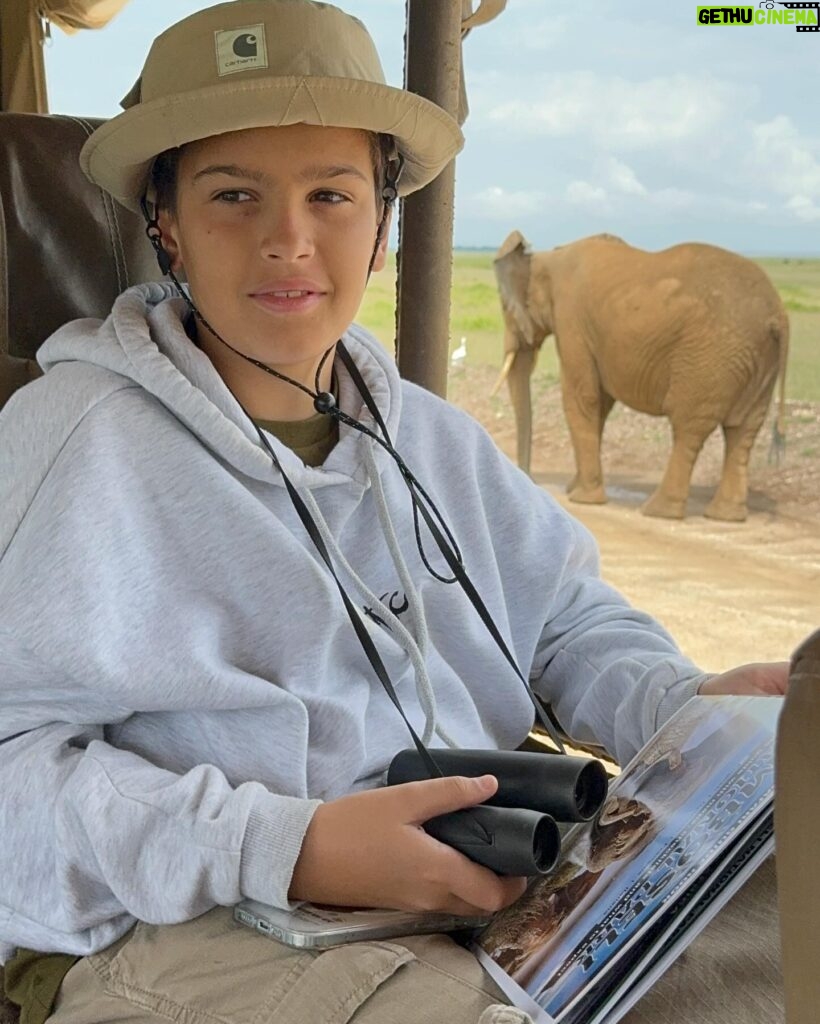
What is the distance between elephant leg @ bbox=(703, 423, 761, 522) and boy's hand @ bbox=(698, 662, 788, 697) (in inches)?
131

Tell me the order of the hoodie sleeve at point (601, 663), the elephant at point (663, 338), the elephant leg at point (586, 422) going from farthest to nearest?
the elephant leg at point (586, 422), the elephant at point (663, 338), the hoodie sleeve at point (601, 663)

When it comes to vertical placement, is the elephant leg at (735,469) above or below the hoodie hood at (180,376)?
below

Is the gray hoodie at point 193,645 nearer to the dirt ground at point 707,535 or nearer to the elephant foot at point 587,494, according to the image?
the dirt ground at point 707,535

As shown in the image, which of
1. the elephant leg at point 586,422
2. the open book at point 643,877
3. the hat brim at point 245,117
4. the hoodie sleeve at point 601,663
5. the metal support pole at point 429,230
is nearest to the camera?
the open book at point 643,877

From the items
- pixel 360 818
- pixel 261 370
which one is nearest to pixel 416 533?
pixel 261 370

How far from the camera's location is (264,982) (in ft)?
2.70

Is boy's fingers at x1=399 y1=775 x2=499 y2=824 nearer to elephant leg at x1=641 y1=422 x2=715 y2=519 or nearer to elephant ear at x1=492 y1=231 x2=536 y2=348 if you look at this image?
elephant leg at x1=641 y1=422 x2=715 y2=519

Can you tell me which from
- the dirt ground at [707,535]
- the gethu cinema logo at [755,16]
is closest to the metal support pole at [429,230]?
the gethu cinema logo at [755,16]

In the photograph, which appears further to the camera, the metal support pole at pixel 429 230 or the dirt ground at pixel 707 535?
the dirt ground at pixel 707 535

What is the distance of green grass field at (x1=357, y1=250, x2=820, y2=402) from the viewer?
4273 millimetres

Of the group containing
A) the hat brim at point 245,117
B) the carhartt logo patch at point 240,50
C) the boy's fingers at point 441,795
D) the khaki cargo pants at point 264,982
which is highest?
the carhartt logo patch at point 240,50

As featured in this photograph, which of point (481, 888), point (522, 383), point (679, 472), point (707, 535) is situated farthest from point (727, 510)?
point (481, 888)

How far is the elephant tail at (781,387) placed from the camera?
4.27 meters

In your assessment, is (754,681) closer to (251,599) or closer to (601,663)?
(601,663)
